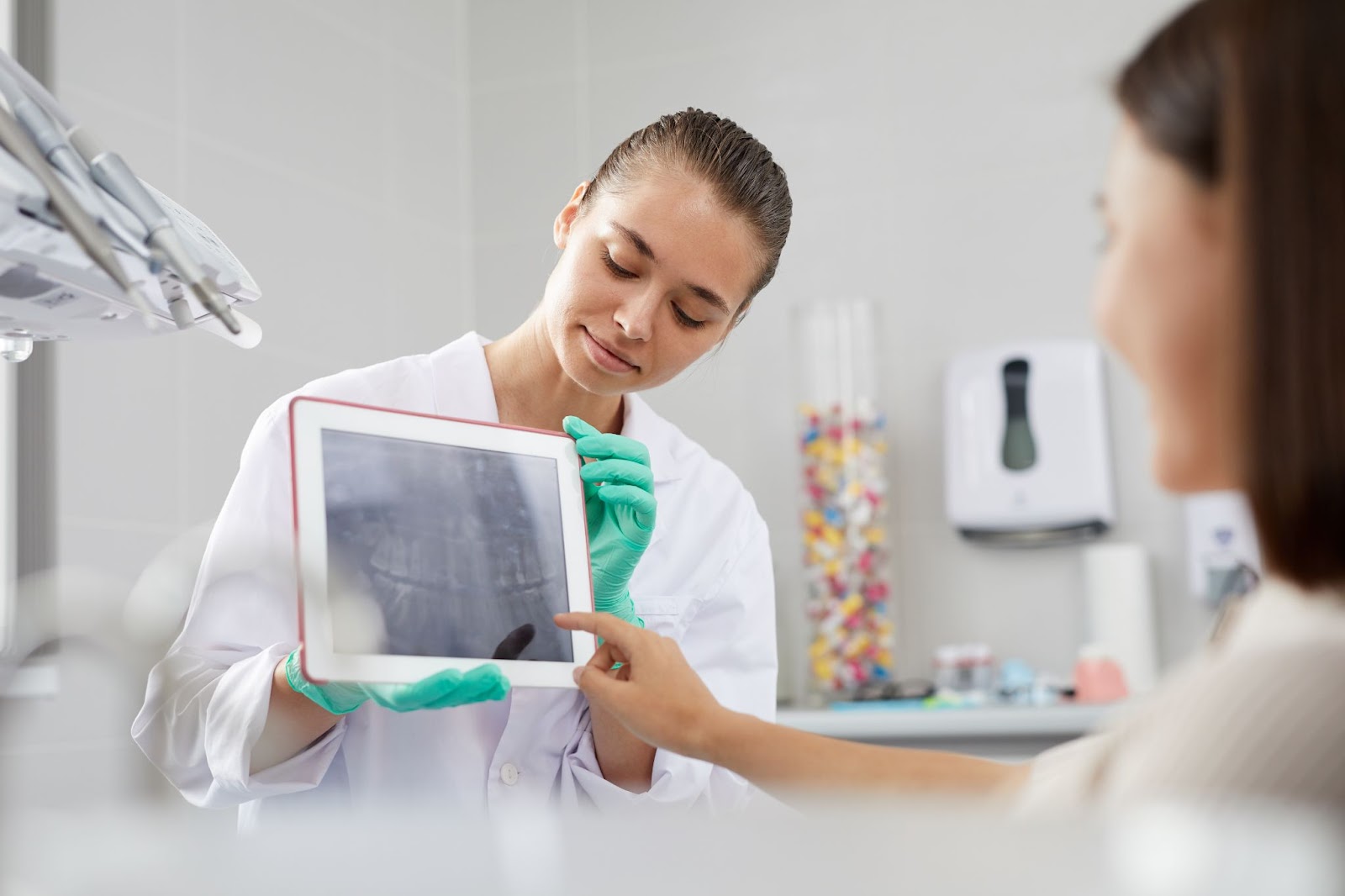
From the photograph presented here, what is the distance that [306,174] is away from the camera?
2.59 metres

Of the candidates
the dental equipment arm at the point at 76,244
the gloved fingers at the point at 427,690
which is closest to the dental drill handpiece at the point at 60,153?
the dental equipment arm at the point at 76,244

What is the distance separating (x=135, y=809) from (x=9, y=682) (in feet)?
0.68

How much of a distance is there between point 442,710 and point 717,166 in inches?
23.7

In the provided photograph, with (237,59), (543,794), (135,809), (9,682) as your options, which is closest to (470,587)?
(543,794)

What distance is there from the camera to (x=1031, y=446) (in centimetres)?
250

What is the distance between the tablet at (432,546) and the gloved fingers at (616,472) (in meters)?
0.01

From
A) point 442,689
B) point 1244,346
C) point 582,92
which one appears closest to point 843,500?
point 582,92

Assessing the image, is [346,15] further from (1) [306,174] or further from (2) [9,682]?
(2) [9,682]

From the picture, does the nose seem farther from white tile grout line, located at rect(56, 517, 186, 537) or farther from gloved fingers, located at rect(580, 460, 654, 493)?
white tile grout line, located at rect(56, 517, 186, 537)

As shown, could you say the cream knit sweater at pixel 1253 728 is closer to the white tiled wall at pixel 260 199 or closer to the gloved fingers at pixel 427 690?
the gloved fingers at pixel 427 690

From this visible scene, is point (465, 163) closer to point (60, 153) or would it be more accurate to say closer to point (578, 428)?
point (578, 428)

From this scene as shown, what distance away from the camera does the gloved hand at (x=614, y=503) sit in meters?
1.13

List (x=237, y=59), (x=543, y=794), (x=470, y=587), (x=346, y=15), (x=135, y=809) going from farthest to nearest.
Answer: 1. (x=346, y=15)
2. (x=237, y=59)
3. (x=543, y=794)
4. (x=470, y=587)
5. (x=135, y=809)

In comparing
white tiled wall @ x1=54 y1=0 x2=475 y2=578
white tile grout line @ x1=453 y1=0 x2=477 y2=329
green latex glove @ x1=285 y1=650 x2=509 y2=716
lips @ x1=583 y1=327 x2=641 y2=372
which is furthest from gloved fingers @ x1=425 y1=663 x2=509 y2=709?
white tile grout line @ x1=453 y1=0 x2=477 y2=329
